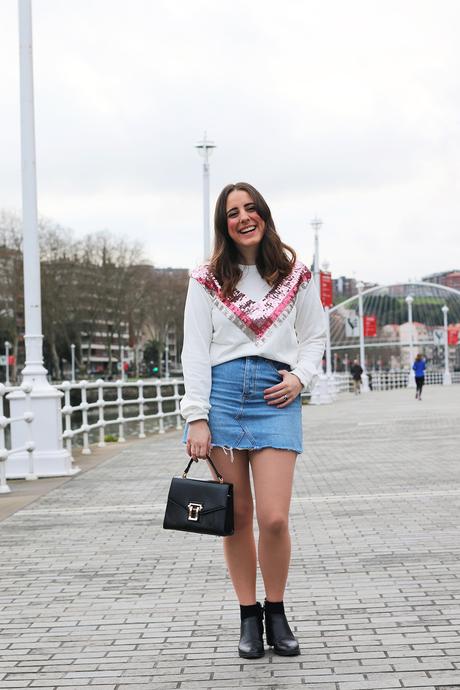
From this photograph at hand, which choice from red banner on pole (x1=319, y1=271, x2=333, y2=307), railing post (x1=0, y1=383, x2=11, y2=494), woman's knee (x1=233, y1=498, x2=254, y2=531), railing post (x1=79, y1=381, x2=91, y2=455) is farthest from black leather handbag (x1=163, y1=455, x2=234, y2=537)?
red banner on pole (x1=319, y1=271, x2=333, y2=307)

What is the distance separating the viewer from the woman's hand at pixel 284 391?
13.7 feet

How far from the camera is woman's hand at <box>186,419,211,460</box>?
4.15 meters

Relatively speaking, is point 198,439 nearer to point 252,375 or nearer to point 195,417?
point 195,417

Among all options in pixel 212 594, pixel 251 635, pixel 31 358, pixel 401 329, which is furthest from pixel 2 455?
pixel 401 329

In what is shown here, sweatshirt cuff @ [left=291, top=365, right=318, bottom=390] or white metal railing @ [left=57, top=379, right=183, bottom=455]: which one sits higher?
sweatshirt cuff @ [left=291, top=365, right=318, bottom=390]

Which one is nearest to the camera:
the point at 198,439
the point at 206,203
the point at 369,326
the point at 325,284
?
the point at 198,439

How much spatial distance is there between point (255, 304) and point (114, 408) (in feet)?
246

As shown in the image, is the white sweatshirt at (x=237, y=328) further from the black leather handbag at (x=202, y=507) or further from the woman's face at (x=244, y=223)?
the black leather handbag at (x=202, y=507)

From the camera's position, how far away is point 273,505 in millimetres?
4160

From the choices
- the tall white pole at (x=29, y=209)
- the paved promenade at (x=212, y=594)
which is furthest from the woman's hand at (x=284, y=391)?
the tall white pole at (x=29, y=209)

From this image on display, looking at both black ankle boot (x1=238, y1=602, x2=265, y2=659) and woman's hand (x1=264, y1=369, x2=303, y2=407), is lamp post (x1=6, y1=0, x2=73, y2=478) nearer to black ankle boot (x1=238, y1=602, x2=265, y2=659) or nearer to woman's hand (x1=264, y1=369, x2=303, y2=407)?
black ankle boot (x1=238, y1=602, x2=265, y2=659)

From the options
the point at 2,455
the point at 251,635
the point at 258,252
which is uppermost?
the point at 258,252

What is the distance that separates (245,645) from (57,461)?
319 inches

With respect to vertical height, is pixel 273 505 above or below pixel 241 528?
above
